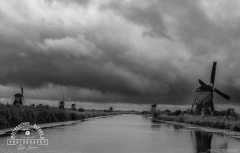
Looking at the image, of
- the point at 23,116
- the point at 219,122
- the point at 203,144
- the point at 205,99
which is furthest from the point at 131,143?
the point at 205,99

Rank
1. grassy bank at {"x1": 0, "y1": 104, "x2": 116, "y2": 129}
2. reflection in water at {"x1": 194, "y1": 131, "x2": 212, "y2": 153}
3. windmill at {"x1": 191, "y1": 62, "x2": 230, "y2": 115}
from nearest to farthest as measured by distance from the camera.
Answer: reflection in water at {"x1": 194, "y1": 131, "x2": 212, "y2": 153} < grassy bank at {"x1": 0, "y1": 104, "x2": 116, "y2": 129} < windmill at {"x1": 191, "y1": 62, "x2": 230, "y2": 115}

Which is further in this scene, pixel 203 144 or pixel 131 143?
pixel 131 143

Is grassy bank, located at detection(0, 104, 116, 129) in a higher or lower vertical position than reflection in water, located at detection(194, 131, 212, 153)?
higher

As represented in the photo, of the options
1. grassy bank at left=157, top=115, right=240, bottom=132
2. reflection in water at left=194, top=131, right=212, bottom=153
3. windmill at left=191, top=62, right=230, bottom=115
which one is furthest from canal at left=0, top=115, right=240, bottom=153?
windmill at left=191, top=62, right=230, bottom=115

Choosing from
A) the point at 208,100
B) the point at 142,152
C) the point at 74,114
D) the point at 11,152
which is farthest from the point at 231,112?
the point at 11,152

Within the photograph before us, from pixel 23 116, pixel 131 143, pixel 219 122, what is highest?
pixel 23 116

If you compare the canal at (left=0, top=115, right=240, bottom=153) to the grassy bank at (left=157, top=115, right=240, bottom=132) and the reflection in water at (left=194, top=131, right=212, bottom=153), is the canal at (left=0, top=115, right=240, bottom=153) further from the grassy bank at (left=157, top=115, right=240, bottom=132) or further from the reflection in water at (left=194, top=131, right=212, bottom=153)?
the grassy bank at (left=157, top=115, right=240, bottom=132)

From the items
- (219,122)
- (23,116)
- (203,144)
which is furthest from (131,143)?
(219,122)

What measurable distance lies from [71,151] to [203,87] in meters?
56.8

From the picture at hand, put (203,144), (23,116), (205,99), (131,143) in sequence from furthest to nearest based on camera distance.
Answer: (205,99) → (23,116) → (131,143) → (203,144)

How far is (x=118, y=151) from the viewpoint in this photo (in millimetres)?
18656

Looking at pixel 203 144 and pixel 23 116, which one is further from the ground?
pixel 23 116

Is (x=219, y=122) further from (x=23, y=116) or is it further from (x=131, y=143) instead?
(x=131, y=143)

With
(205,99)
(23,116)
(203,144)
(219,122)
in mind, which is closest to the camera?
(203,144)
